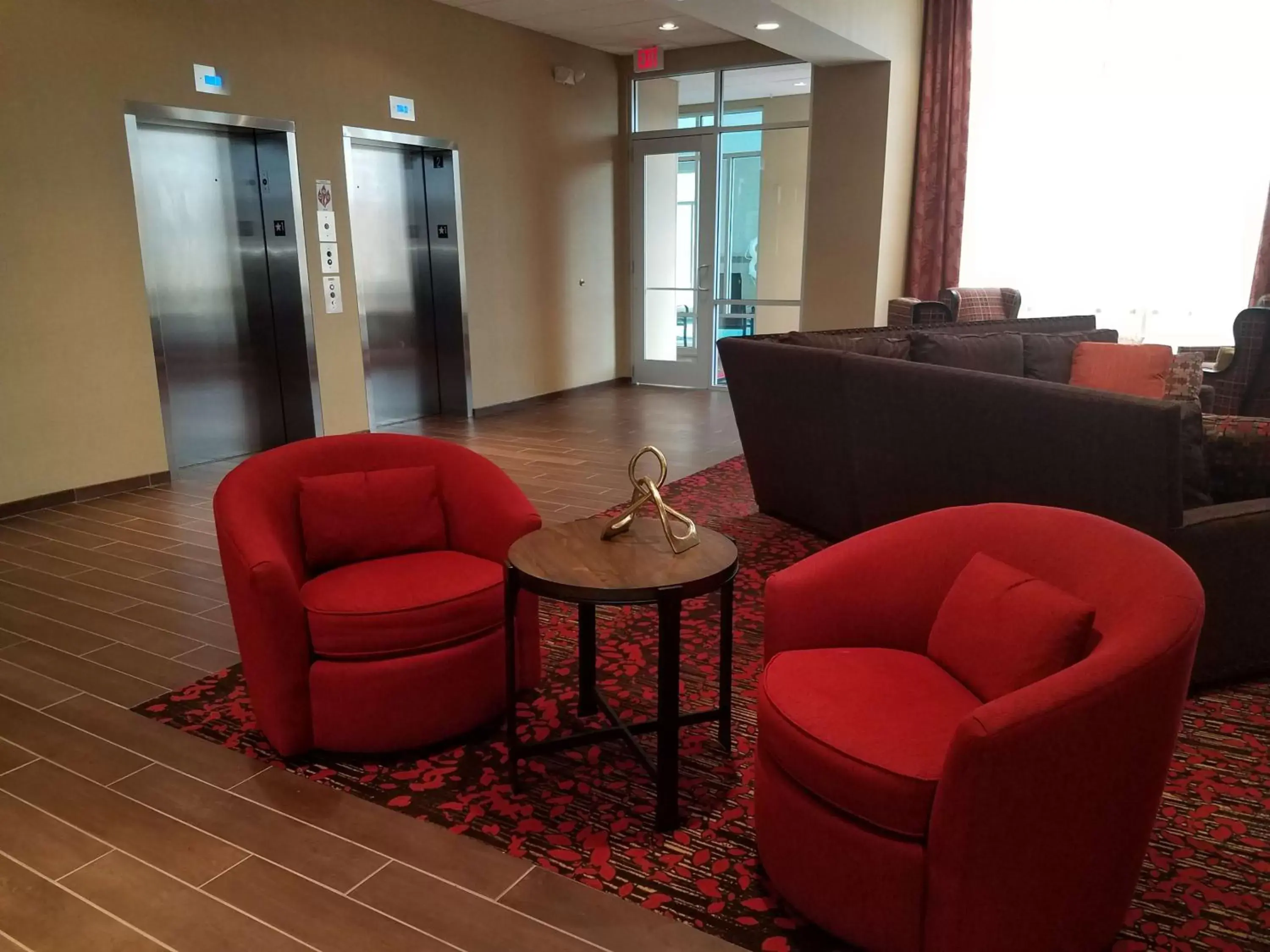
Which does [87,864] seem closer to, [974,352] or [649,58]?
[974,352]

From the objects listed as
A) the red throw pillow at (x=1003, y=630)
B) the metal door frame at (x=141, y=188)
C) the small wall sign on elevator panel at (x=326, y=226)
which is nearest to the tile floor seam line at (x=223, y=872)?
the red throw pillow at (x=1003, y=630)

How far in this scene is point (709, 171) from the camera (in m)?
8.74

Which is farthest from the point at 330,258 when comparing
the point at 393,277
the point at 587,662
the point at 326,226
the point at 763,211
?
the point at 587,662

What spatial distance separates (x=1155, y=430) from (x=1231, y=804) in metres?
1.01

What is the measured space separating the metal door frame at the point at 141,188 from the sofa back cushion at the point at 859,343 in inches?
138

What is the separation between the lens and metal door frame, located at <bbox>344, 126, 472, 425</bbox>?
6.54 meters

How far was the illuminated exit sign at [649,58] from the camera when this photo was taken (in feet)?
28.2

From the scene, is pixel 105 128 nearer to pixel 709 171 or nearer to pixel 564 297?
pixel 564 297

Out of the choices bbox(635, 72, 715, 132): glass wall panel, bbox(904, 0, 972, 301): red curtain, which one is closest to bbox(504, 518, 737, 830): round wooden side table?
bbox(904, 0, 972, 301): red curtain

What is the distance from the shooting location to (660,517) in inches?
94.2

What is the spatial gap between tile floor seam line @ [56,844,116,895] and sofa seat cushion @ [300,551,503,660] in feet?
2.12

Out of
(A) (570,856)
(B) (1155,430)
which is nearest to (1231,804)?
(B) (1155,430)

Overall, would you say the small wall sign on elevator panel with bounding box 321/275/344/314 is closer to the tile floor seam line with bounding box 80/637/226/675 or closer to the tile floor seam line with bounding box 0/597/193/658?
the tile floor seam line with bounding box 0/597/193/658

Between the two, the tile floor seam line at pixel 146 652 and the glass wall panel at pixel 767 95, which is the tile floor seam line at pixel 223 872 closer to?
the tile floor seam line at pixel 146 652
